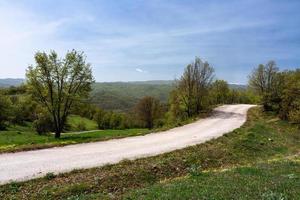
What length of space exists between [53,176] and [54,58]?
27.2 meters

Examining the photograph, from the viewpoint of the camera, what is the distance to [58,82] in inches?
1702

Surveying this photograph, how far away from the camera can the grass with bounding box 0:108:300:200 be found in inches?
497

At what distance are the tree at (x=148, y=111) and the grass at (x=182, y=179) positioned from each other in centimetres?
7112

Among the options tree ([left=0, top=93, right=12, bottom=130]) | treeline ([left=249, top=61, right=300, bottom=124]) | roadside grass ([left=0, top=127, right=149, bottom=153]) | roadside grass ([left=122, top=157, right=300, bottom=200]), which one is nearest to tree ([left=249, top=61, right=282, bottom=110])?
treeline ([left=249, top=61, right=300, bottom=124])

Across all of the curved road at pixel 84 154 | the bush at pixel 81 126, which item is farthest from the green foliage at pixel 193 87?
the bush at pixel 81 126

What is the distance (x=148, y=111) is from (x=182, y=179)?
274ft

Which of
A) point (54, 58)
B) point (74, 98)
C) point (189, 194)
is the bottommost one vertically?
point (189, 194)

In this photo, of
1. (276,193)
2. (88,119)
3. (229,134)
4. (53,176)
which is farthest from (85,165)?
(88,119)

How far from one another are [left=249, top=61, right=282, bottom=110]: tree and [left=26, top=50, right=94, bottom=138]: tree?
3258 cm

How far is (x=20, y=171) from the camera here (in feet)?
61.8

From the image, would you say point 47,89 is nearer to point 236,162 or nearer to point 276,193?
point 236,162

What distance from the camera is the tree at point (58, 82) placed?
42156 millimetres

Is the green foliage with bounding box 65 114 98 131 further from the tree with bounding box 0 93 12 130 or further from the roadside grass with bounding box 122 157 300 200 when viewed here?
the roadside grass with bounding box 122 157 300 200

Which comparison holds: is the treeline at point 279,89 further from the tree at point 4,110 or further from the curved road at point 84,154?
the tree at point 4,110
